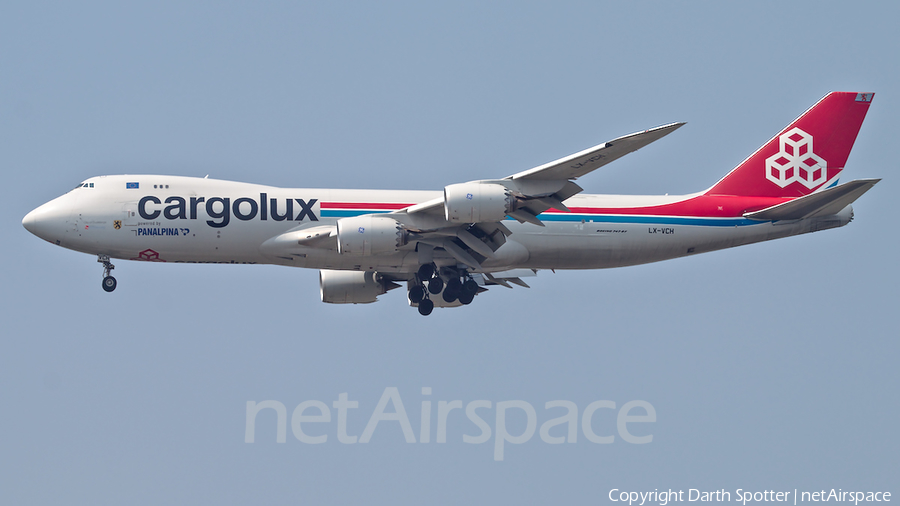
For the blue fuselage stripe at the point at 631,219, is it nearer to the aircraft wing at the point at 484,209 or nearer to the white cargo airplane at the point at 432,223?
the white cargo airplane at the point at 432,223

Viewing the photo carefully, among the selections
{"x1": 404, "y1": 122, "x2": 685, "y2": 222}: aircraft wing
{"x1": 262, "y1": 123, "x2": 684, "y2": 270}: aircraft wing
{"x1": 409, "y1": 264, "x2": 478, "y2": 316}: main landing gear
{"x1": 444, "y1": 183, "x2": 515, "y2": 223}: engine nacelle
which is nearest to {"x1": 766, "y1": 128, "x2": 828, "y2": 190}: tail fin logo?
{"x1": 262, "y1": 123, "x2": 684, "y2": 270}: aircraft wing

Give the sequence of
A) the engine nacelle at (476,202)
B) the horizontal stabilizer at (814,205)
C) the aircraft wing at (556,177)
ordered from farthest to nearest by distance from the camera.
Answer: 1. the horizontal stabilizer at (814,205)
2. the engine nacelle at (476,202)
3. the aircraft wing at (556,177)

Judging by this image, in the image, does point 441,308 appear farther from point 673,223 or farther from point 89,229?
point 89,229

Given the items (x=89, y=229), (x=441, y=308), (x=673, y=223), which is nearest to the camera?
(x=89, y=229)

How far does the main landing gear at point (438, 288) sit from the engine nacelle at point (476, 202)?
4942 mm

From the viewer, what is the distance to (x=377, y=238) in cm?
3762

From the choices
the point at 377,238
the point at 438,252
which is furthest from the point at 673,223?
the point at 377,238

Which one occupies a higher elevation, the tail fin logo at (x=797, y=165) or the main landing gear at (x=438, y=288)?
the tail fin logo at (x=797, y=165)

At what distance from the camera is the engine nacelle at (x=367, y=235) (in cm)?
3750

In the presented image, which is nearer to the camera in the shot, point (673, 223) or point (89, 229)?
point (89, 229)

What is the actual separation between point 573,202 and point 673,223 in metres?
4.31

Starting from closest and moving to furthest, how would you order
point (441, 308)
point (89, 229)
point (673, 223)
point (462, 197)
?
1. point (462, 197)
2. point (89, 229)
3. point (673, 223)
4. point (441, 308)

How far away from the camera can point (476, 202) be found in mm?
36062

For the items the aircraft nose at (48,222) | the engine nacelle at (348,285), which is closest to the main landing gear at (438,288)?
the engine nacelle at (348,285)
